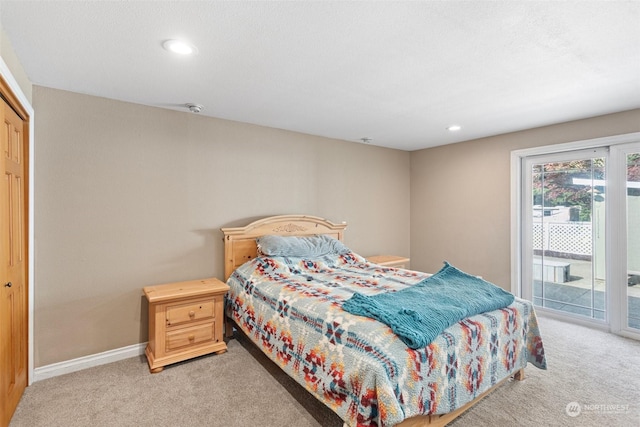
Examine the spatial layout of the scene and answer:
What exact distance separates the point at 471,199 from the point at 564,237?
3.71 feet

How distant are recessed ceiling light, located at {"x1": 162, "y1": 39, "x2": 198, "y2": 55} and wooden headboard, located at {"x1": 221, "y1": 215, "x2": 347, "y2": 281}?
176 centimetres

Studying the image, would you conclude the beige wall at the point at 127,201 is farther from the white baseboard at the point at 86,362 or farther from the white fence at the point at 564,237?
the white fence at the point at 564,237

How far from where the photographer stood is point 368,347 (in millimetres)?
1638

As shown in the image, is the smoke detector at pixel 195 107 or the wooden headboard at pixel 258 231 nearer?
the smoke detector at pixel 195 107

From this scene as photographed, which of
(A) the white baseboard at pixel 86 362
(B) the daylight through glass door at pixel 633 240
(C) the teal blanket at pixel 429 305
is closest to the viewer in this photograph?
(C) the teal blanket at pixel 429 305

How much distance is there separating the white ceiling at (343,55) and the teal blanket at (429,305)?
1.56 m

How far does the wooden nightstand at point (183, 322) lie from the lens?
2553 millimetres

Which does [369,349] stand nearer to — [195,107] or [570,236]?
[195,107]

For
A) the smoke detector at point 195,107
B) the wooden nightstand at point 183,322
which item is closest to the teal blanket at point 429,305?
the wooden nightstand at point 183,322

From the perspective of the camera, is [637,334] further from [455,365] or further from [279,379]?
[279,379]

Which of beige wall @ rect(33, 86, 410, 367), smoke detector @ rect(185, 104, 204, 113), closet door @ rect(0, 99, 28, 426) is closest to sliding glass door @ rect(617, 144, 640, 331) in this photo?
beige wall @ rect(33, 86, 410, 367)

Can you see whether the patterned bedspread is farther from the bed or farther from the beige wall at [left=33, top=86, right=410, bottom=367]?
the beige wall at [left=33, top=86, right=410, bottom=367]

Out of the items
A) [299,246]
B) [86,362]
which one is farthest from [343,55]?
[86,362]

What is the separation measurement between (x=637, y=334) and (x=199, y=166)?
4.67 metres
